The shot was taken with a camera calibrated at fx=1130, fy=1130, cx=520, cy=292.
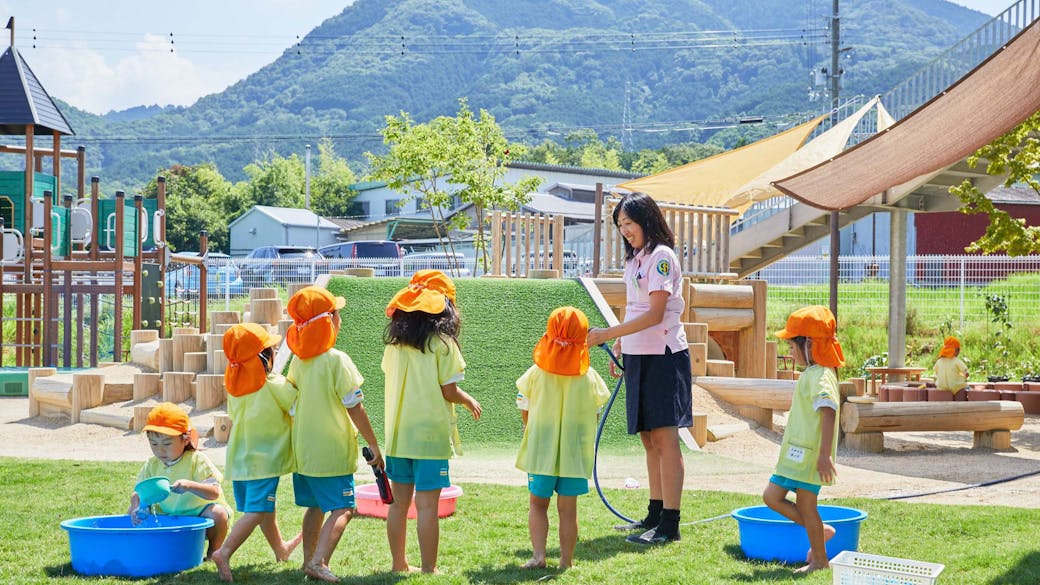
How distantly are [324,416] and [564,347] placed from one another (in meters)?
1.18

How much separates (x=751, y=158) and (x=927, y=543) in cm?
1649

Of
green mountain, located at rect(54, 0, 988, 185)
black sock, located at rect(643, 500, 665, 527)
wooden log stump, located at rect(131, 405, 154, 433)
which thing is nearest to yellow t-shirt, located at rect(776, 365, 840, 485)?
black sock, located at rect(643, 500, 665, 527)

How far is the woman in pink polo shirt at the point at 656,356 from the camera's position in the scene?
5.86 metres

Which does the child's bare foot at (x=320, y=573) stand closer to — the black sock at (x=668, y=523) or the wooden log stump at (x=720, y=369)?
the black sock at (x=668, y=523)

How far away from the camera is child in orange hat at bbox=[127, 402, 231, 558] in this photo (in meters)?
5.24

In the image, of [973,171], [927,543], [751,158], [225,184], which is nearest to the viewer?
[927,543]

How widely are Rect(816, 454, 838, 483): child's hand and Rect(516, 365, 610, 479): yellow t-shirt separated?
1055mm

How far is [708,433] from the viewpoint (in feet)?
34.5

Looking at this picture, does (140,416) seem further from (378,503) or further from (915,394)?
(915,394)

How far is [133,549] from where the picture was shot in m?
4.96

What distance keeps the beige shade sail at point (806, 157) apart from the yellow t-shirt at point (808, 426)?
13016 mm

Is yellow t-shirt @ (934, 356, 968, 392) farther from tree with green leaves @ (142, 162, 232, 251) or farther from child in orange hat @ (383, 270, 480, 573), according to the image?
tree with green leaves @ (142, 162, 232, 251)

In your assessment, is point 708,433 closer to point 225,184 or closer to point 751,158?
point 751,158

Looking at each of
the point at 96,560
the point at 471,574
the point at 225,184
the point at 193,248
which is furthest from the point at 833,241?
the point at 225,184
